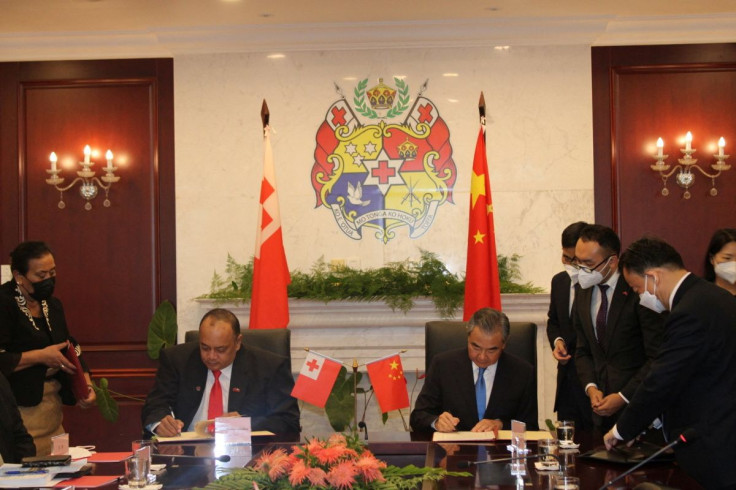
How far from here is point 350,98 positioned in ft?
21.5

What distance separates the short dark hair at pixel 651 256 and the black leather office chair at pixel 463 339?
1.23 metres

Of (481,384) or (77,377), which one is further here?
(77,377)

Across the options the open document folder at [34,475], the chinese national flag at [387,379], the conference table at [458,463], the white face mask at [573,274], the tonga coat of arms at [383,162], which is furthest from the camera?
the tonga coat of arms at [383,162]

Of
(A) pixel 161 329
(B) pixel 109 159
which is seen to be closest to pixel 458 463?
(A) pixel 161 329

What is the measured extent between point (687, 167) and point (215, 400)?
3.98 metres

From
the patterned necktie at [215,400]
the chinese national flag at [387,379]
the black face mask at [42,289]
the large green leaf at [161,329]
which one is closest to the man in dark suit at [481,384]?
the chinese national flag at [387,379]

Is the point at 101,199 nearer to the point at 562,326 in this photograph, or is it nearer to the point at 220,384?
the point at 220,384

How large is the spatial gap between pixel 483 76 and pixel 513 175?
75 cm

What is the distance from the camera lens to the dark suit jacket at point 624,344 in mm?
3930

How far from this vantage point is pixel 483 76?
6.50 metres

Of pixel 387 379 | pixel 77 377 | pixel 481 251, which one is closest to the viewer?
pixel 387 379

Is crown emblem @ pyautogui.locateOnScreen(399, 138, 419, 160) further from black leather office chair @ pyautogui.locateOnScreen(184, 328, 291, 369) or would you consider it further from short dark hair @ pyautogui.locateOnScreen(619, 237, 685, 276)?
short dark hair @ pyautogui.locateOnScreen(619, 237, 685, 276)

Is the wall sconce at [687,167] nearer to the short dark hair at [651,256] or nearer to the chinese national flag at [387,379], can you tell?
the chinese national flag at [387,379]

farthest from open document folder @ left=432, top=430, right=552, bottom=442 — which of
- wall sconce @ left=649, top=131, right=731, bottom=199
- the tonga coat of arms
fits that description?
wall sconce @ left=649, top=131, right=731, bottom=199
